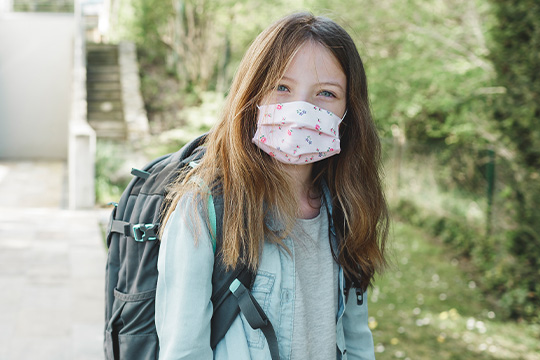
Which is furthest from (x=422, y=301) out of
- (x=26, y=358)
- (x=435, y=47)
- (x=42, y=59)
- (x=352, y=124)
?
(x=42, y=59)

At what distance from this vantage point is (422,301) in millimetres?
6090

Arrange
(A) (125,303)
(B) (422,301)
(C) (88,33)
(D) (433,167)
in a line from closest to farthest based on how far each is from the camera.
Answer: (A) (125,303), (B) (422,301), (D) (433,167), (C) (88,33)

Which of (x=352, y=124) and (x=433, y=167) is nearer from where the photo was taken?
(x=352, y=124)

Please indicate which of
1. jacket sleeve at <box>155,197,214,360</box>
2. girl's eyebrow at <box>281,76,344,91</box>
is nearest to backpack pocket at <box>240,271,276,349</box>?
jacket sleeve at <box>155,197,214,360</box>

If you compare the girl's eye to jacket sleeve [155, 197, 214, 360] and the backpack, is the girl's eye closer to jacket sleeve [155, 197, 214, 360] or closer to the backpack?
the backpack

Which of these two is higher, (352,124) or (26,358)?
(352,124)

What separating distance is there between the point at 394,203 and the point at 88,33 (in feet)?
31.6

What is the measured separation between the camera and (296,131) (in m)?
1.66

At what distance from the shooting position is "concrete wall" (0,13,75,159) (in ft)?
44.0

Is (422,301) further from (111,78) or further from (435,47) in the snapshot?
(111,78)

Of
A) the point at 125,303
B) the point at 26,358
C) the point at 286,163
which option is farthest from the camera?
the point at 26,358

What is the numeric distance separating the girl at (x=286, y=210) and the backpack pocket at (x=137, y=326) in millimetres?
93

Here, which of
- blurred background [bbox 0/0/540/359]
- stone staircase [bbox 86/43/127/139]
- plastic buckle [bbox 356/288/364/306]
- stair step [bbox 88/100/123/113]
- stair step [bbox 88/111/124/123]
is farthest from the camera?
stair step [bbox 88/100/123/113]

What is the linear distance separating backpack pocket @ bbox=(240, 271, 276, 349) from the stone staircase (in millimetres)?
10323
